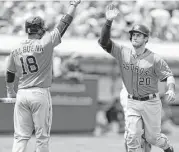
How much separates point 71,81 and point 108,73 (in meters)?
1.88

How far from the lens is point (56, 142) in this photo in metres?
12.1

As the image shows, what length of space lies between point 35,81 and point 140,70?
4.84ft

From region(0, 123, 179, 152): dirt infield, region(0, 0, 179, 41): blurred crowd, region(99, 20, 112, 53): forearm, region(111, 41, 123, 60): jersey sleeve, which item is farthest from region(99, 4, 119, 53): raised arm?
region(0, 0, 179, 41): blurred crowd

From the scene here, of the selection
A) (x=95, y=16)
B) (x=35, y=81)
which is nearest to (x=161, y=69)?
(x=35, y=81)

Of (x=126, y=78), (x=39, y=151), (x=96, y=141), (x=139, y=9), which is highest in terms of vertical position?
(x=139, y=9)

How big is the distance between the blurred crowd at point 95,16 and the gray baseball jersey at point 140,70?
855 cm

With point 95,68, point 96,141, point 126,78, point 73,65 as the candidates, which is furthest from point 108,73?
point 126,78

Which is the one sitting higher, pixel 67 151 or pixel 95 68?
pixel 95 68

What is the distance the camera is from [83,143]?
12.0m

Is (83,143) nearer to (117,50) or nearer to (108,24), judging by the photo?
(117,50)

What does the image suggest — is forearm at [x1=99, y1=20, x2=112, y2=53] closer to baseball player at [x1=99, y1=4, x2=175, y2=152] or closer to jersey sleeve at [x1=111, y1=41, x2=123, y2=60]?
baseball player at [x1=99, y1=4, x2=175, y2=152]

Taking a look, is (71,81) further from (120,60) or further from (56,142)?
(120,60)

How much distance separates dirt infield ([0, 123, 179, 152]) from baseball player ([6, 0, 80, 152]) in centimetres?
327

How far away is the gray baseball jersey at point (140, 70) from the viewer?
302 inches
